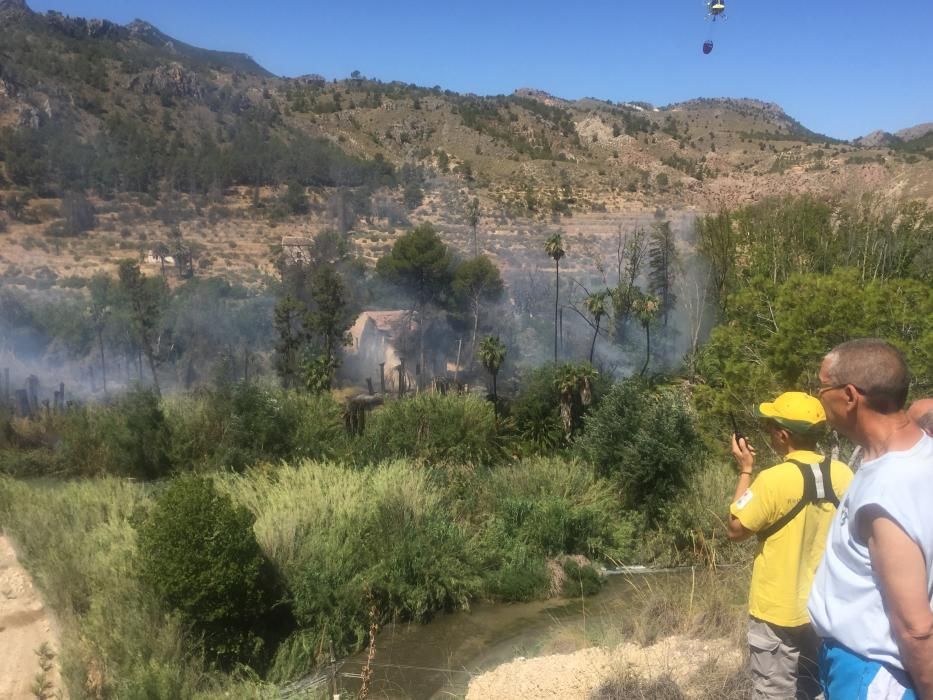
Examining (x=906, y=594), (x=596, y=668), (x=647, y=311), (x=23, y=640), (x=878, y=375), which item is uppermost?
(x=878, y=375)

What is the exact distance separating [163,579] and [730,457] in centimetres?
1098

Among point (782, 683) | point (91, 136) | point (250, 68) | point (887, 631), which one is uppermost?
point (250, 68)

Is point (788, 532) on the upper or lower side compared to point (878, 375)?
lower

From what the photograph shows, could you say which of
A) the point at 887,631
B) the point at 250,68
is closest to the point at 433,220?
the point at 887,631

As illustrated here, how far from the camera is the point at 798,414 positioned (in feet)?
11.3

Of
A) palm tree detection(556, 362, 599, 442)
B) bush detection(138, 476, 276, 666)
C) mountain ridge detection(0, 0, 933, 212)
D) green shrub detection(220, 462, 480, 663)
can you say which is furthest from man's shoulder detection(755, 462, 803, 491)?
mountain ridge detection(0, 0, 933, 212)

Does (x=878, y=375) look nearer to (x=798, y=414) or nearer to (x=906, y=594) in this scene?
(x=906, y=594)

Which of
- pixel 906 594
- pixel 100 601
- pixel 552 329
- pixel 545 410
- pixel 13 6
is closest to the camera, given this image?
pixel 906 594

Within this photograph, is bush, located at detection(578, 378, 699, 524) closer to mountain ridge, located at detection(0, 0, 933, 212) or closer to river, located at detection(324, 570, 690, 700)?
river, located at detection(324, 570, 690, 700)

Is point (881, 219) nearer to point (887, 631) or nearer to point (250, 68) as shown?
point (887, 631)

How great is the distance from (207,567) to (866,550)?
949 cm

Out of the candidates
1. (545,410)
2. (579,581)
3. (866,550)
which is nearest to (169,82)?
(545,410)

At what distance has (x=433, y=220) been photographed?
5138cm

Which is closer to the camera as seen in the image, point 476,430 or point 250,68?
point 476,430
